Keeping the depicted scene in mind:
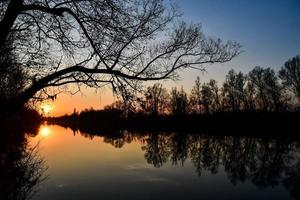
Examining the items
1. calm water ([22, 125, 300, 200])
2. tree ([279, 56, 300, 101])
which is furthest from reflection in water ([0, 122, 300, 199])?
tree ([279, 56, 300, 101])

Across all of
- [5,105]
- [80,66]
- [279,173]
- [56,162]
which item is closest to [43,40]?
[80,66]

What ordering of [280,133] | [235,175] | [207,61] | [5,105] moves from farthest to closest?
[280,133], [235,175], [207,61], [5,105]

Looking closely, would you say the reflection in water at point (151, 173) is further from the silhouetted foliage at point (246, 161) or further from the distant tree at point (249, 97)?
the distant tree at point (249, 97)

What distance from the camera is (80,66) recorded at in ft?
23.2

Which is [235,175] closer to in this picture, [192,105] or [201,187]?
[201,187]

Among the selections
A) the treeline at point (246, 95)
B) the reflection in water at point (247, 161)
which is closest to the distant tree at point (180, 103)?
the treeline at point (246, 95)

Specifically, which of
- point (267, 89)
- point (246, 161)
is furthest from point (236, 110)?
point (246, 161)

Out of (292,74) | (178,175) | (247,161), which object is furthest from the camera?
(292,74)

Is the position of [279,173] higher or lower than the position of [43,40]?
lower

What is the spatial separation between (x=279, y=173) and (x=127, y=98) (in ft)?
38.2

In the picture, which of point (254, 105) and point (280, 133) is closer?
point (280, 133)

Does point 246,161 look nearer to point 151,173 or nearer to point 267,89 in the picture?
point 151,173

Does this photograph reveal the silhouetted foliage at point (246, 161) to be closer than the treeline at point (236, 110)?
Yes

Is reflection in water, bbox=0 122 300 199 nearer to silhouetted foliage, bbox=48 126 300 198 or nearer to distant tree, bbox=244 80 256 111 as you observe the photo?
silhouetted foliage, bbox=48 126 300 198
